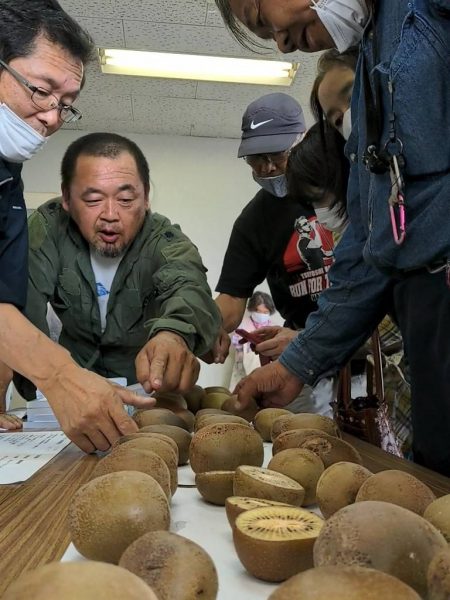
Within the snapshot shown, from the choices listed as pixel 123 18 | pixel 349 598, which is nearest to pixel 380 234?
pixel 349 598

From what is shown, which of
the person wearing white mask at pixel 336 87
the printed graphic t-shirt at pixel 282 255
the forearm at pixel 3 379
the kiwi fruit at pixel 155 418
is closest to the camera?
the kiwi fruit at pixel 155 418

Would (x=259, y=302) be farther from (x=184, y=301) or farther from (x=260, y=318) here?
(x=184, y=301)

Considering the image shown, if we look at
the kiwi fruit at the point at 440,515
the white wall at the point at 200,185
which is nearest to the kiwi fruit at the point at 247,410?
the kiwi fruit at the point at 440,515

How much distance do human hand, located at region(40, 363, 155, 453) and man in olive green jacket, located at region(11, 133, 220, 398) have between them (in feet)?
1.46

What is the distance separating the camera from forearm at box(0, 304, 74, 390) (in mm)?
896

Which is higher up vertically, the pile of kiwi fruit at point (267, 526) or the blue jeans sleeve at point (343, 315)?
the blue jeans sleeve at point (343, 315)

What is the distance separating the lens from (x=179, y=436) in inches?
30.3

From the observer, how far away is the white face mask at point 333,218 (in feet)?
3.97

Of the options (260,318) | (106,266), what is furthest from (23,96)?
(260,318)

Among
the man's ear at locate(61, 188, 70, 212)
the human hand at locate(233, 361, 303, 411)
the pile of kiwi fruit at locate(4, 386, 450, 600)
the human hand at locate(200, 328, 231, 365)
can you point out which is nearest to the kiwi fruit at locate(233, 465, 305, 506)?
the pile of kiwi fruit at locate(4, 386, 450, 600)

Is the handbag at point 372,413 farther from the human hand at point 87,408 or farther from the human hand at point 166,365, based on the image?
the human hand at point 87,408

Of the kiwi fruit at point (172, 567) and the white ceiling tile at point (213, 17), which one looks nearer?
the kiwi fruit at point (172, 567)

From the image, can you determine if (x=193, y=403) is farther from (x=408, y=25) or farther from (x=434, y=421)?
(x=408, y=25)

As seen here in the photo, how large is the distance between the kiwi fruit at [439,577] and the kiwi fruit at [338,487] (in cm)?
18
